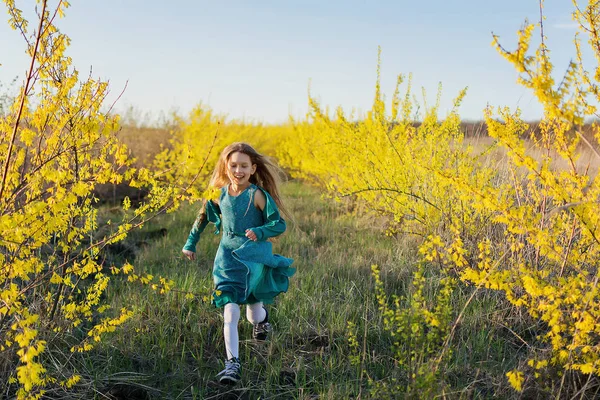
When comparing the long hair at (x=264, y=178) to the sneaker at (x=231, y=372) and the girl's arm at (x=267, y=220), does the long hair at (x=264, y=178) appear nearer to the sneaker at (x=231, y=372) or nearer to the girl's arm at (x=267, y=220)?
the girl's arm at (x=267, y=220)

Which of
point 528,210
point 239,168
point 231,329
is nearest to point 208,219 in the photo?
point 239,168

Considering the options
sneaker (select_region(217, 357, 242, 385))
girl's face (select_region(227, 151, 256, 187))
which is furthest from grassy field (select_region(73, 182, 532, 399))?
girl's face (select_region(227, 151, 256, 187))

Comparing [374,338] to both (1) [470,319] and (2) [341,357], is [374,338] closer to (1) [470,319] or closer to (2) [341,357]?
(2) [341,357]

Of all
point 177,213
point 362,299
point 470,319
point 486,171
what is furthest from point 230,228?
point 177,213

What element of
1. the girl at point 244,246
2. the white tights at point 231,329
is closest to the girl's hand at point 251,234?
Answer: the girl at point 244,246

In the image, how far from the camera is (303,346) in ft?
9.46

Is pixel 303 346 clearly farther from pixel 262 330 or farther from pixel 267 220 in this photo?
pixel 267 220

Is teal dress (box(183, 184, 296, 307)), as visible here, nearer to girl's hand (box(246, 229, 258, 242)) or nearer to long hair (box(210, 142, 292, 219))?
girl's hand (box(246, 229, 258, 242))

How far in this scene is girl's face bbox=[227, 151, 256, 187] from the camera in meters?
2.97

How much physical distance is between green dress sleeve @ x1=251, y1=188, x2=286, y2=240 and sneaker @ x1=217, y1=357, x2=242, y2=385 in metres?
0.64

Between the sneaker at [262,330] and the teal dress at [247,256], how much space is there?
15 centimetres

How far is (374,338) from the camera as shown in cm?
294

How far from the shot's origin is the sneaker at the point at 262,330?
2949 millimetres

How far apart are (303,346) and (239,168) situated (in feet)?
3.44
